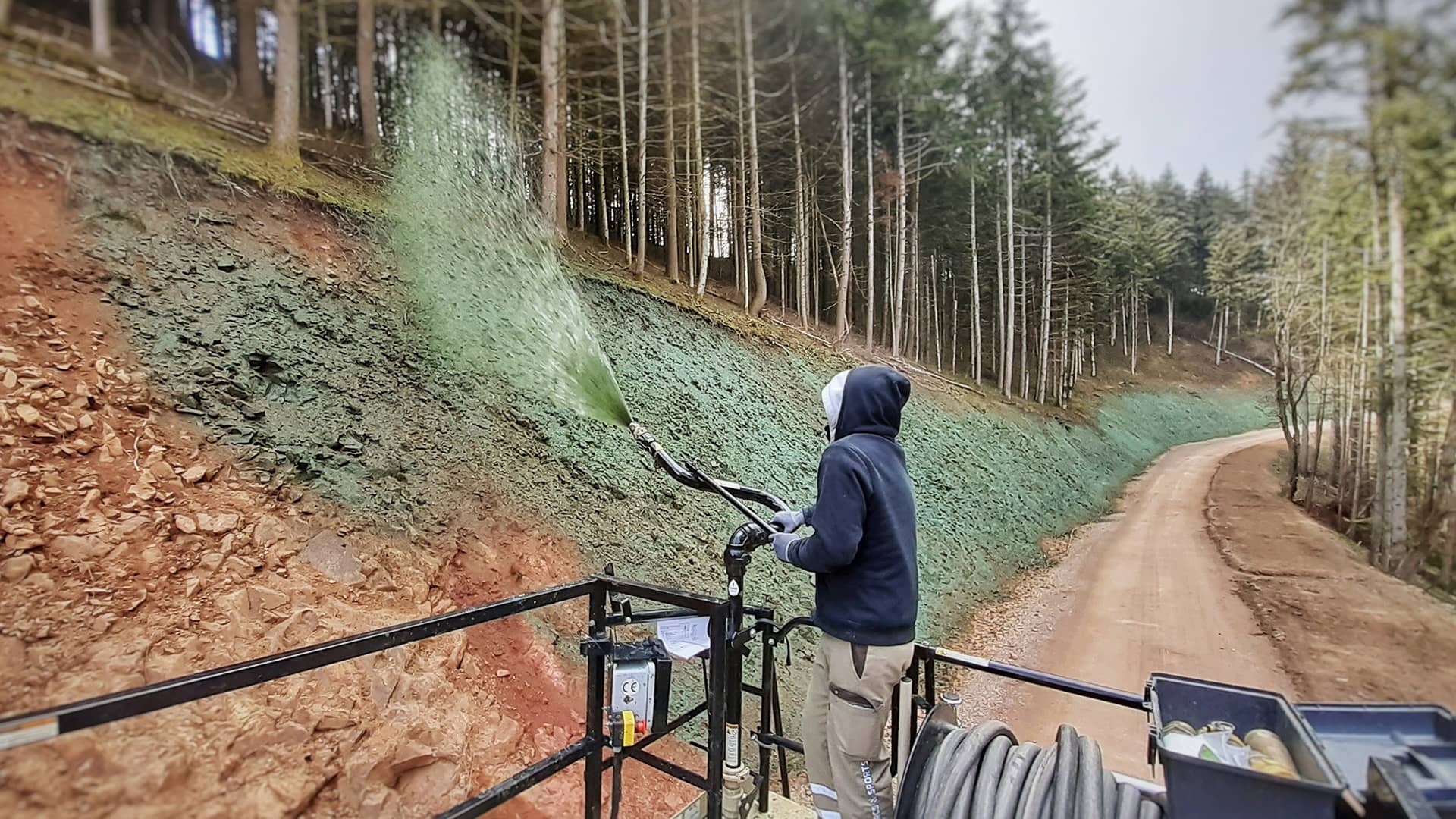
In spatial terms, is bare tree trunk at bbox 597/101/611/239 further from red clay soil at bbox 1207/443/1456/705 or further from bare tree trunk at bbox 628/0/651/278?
red clay soil at bbox 1207/443/1456/705

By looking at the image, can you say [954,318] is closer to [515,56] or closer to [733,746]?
[733,746]

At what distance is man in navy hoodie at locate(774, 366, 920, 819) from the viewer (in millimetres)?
1839

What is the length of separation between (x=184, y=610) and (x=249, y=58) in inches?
65.4

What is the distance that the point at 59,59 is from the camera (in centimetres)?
171

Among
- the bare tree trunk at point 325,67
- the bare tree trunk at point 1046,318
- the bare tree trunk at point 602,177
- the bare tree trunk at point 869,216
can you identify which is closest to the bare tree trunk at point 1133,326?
the bare tree trunk at point 1046,318

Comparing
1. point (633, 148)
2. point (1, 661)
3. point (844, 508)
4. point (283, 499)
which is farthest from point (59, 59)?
point (844, 508)

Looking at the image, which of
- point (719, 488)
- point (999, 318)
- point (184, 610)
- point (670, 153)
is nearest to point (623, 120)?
point (670, 153)

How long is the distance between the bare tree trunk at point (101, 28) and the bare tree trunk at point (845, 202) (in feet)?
7.04

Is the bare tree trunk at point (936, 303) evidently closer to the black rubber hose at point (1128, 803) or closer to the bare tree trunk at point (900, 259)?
the bare tree trunk at point (900, 259)

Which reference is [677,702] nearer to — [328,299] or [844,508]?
[844,508]

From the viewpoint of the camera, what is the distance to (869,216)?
2830mm

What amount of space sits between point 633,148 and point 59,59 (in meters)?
1.68

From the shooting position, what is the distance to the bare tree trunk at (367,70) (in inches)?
87.5

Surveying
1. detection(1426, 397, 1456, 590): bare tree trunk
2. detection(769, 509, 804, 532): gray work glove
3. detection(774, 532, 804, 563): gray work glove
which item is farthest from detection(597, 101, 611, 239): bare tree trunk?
detection(1426, 397, 1456, 590): bare tree trunk
